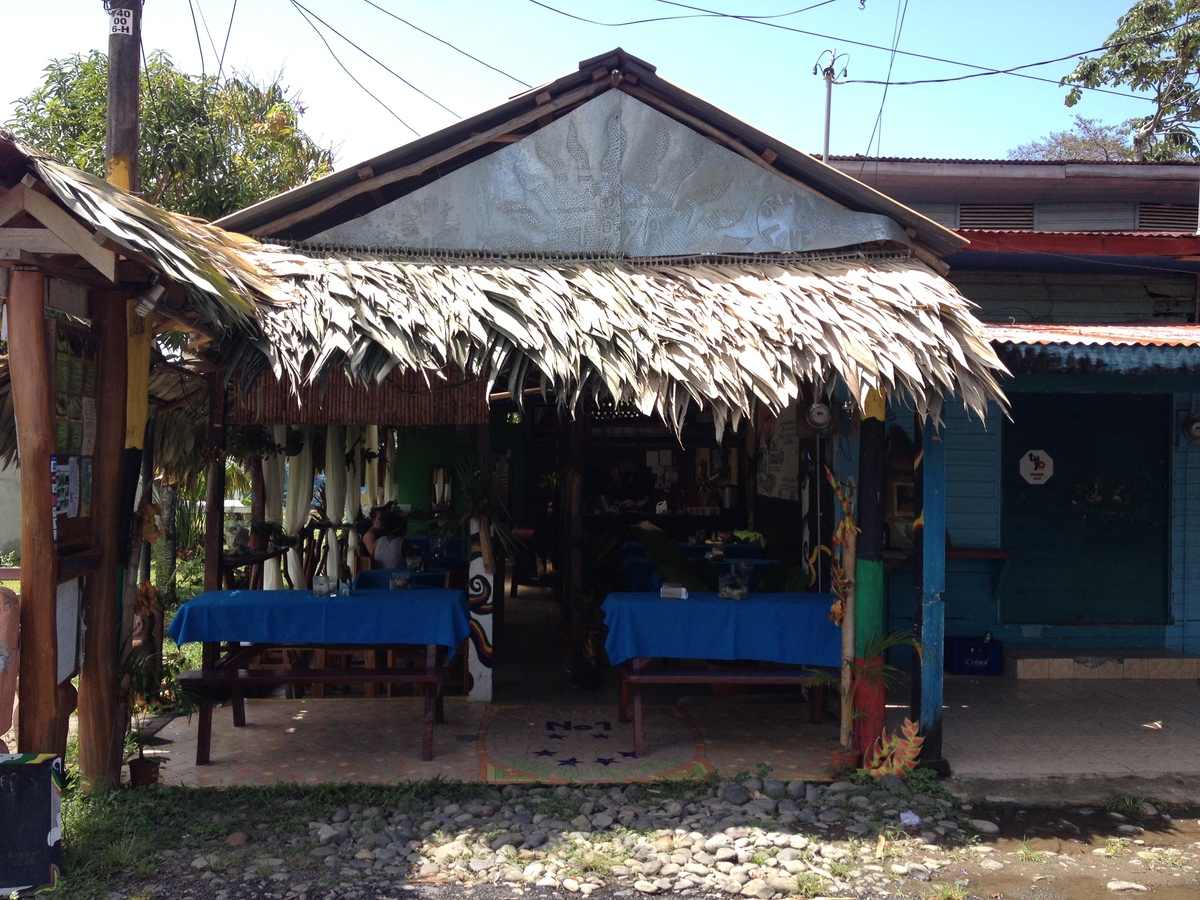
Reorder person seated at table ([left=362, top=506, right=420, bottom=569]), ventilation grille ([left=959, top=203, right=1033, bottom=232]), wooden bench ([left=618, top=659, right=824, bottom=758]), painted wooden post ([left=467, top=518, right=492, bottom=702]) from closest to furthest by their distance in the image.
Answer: wooden bench ([left=618, top=659, right=824, bottom=758])
painted wooden post ([left=467, top=518, right=492, bottom=702])
person seated at table ([left=362, top=506, right=420, bottom=569])
ventilation grille ([left=959, top=203, right=1033, bottom=232])

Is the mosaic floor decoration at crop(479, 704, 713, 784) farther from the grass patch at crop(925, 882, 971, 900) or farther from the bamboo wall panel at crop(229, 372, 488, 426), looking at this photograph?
the bamboo wall panel at crop(229, 372, 488, 426)

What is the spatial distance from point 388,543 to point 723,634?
126 inches

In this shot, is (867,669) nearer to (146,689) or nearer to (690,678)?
(690,678)

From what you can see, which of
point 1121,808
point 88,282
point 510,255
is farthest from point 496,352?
point 1121,808

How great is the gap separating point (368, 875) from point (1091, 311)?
26.8 feet

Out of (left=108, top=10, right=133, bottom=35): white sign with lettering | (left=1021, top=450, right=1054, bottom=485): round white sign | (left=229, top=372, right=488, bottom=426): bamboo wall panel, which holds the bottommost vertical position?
(left=1021, top=450, right=1054, bottom=485): round white sign

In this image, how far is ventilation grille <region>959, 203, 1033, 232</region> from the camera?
11766 mm

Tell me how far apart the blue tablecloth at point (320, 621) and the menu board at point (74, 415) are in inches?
52.9

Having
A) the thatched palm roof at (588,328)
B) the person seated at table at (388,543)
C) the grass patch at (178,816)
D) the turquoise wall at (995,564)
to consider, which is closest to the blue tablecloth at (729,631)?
the grass patch at (178,816)

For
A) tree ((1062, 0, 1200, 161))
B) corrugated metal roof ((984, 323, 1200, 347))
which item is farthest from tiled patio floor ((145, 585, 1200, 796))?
tree ((1062, 0, 1200, 161))

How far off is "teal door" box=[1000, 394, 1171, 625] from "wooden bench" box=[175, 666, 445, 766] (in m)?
5.46

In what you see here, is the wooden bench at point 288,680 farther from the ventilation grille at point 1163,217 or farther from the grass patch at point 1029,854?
the ventilation grille at point 1163,217

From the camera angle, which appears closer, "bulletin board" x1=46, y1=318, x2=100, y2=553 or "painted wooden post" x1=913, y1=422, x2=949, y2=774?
"bulletin board" x1=46, y1=318, x2=100, y2=553

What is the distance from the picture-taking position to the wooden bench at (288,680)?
6043 mm
